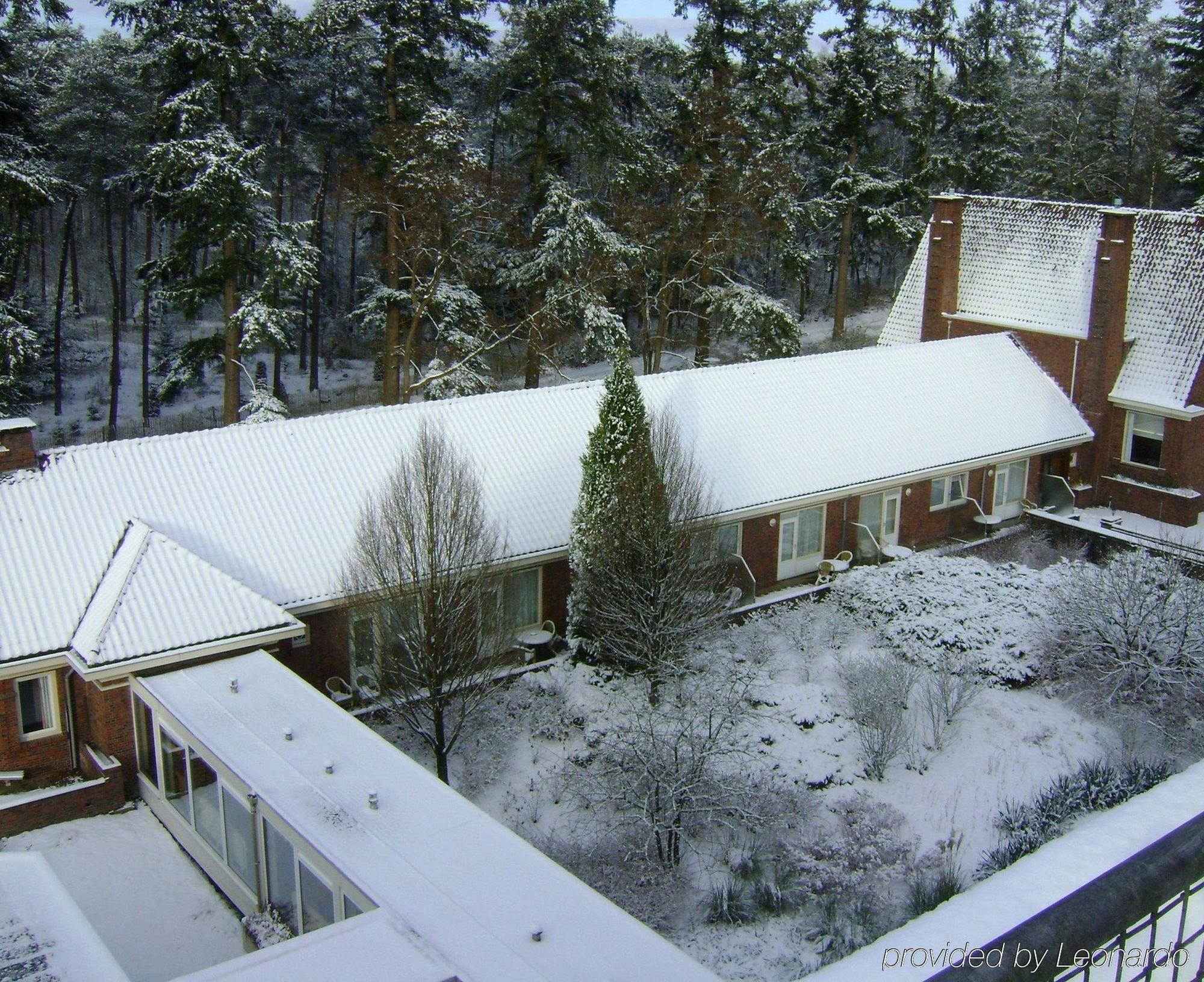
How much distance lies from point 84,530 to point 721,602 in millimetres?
9334

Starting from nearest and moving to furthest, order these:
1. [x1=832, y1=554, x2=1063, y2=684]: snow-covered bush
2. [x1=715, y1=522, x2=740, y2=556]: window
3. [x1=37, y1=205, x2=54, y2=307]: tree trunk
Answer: [x1=832, y1=554, x2=1063, y2=684]: snow-covered bush → [x1=715, y1=522, x2=740, y2=556]: window → [x1=37, y1=205, x2=54, y2=307]: tree trunk

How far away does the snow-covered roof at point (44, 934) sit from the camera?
764cm

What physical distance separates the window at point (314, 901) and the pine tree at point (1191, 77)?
37.9 meters

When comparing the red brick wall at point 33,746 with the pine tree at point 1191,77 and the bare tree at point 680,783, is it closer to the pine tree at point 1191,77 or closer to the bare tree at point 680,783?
the bare tree at point 680,783

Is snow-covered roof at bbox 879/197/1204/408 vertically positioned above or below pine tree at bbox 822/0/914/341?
below

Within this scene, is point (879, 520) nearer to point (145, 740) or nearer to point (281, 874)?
point (145, 740)

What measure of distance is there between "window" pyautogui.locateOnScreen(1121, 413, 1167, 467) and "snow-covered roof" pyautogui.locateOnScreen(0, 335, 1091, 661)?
47.9 inches

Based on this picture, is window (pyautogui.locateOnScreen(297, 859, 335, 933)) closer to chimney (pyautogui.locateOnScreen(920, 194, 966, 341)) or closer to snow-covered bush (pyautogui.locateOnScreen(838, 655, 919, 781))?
snow-covered bush (pyautogui.locateOnScreen(838, 655, 919, 781))

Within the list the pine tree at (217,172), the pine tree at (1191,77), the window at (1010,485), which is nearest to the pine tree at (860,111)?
the pine tree at (1191,77)

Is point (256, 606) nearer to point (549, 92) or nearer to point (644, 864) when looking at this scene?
point (644, 864)

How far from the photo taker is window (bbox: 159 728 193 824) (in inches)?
534

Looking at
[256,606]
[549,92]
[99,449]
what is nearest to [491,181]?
[549,92]

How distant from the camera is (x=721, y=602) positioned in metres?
17.8

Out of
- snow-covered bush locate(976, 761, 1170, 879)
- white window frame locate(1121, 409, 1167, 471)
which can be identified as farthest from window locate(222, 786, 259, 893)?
white window frame locate(1121, 409, 1167, 471)
